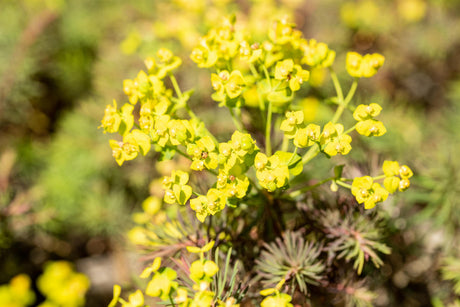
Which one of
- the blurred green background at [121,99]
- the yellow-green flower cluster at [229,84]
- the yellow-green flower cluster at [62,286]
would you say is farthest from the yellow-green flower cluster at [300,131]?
the yellow-green flower cluster at [62,286]

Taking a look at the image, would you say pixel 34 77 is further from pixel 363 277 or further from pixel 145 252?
pixel 363 277

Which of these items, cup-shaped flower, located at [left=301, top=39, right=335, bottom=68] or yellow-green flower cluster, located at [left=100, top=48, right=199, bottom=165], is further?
cup-shaped flower, located at [left=301, top=39, right=335, bottom=68]

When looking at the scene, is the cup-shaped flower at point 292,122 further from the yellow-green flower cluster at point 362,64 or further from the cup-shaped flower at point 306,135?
the yellow-green flower cluster at point 362,64

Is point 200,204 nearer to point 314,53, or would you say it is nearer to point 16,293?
point 314,53

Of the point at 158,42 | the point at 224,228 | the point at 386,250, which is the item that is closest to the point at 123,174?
the point at 158,42

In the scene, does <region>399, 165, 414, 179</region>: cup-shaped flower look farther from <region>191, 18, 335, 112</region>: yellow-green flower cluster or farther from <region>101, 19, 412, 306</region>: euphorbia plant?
<region>191, 18, 335, 112</region>: yellow-green flower cluster

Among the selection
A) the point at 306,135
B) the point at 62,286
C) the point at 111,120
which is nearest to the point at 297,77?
the point at 306,135

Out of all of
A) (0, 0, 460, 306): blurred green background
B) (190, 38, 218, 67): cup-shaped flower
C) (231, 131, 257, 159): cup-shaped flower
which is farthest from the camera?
(0, 0, 460, 306): blurred green background

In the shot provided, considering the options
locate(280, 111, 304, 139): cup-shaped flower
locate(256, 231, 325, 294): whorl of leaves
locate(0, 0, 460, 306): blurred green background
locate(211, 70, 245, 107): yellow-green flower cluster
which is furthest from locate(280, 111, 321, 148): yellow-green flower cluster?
locate(0, 0, 460, 306): blurred green background

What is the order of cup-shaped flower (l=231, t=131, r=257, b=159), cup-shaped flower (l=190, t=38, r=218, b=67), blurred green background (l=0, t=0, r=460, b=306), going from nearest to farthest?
1. cup-shaped flower (l=231, t=131, r=257, b=159)
2. cup-shaped flower (l=190, t=38, r=218, b=67)
3. blurred green background (l=0, t=0, r=460, b=306)
